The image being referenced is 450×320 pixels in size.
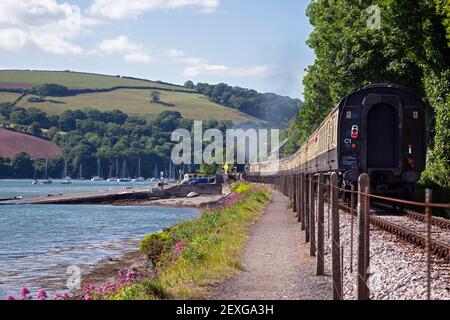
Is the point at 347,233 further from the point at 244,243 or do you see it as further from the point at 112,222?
the point at 112,222

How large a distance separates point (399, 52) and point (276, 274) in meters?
24.5

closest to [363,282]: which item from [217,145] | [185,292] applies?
[185,292]

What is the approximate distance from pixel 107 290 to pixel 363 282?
5640 millimetres

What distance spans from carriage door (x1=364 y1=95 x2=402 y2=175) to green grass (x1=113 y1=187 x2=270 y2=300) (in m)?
4.97

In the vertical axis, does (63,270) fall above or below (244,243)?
below

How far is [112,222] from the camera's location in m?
64.7

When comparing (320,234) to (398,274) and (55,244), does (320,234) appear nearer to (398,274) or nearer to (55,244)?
(398,274)

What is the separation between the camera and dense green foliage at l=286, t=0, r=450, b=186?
100 ft

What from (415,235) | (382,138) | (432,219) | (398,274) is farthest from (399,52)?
(398,274)

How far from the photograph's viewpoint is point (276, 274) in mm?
14172

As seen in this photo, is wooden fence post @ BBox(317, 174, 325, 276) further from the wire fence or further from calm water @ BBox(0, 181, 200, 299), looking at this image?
calm water @ BBox(0, 181, 200, 299)

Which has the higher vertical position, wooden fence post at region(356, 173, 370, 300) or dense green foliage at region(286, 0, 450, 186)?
dense green foliage at region(286, 0, 450, 186)

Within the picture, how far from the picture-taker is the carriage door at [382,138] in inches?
993

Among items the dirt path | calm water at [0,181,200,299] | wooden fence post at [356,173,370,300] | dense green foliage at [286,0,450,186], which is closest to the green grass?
the dirt path
